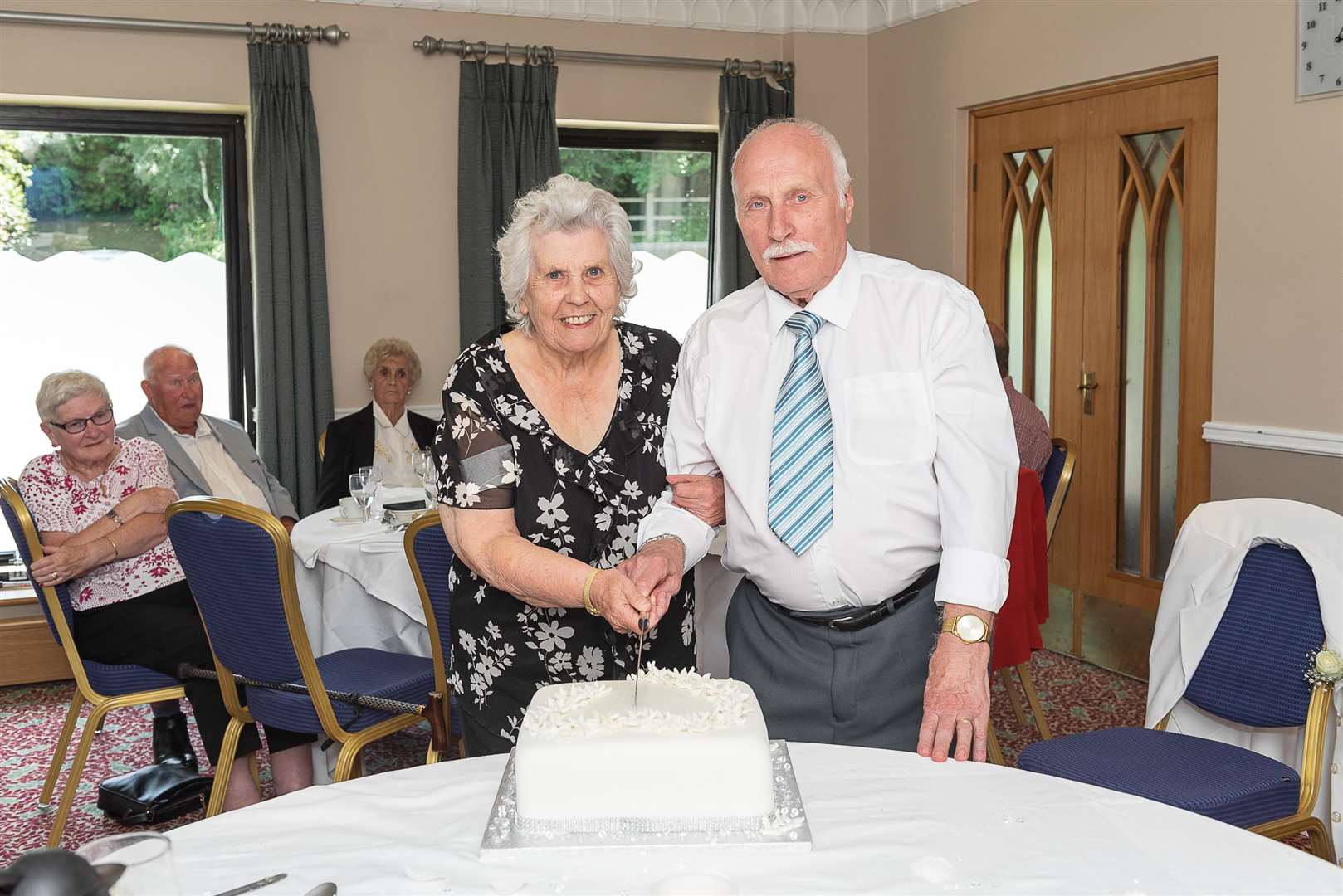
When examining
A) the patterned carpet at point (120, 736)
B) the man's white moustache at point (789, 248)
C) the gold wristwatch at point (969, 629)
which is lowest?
the patterned carpet at point (120, 736)

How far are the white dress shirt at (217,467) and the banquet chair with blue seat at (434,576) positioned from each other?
1.58 m

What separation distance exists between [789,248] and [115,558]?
241cm

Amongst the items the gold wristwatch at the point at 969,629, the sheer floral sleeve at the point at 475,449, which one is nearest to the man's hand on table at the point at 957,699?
the gold wristwatch at the point at 969,629

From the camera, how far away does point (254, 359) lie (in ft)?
17.6

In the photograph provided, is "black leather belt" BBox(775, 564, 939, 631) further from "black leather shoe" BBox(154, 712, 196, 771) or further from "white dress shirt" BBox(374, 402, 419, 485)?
"white dress shirt" BBox(374, 402, 419, 485)

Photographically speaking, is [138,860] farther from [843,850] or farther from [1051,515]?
[1051,515]

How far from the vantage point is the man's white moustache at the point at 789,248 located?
1.84 metres

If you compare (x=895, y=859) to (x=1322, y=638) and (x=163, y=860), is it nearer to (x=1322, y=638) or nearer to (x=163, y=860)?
(x=163, y=860)

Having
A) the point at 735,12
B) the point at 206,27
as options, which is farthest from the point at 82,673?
the point at 735,12

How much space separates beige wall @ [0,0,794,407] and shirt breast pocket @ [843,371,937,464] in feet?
13.1

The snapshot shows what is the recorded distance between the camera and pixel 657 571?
5.82ft

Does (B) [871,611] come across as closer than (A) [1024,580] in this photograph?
Yes

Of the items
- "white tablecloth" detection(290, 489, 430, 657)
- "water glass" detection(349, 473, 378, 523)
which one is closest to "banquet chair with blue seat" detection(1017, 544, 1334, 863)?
"white tablecloth" detection(290, 489, 430, 657)

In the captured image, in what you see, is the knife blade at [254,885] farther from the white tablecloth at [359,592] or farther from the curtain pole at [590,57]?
the curtain pole at [590,57]
